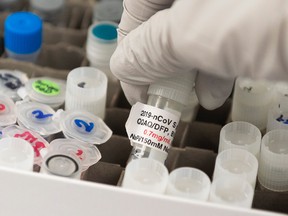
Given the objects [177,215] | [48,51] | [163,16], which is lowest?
[48,51]

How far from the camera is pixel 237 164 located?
0.93 meters

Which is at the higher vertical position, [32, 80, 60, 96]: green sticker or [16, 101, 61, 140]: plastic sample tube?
[16, 101, 61, 140]: plastic sample tube

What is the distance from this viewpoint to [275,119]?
102 centimetres

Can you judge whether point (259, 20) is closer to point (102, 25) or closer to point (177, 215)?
point (177, 215)

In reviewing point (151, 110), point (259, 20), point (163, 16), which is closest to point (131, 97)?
point (151, 110)

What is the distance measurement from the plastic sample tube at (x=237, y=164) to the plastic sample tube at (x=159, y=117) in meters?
0.08

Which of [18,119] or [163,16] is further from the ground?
[163,16]

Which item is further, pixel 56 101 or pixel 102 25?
pixel 102 25

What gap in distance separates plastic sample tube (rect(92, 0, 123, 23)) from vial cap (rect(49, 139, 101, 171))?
367 mm

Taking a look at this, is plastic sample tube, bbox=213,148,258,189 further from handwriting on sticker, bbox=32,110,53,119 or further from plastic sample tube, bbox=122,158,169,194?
handwriting on sticker, bbox=32,110,53,119

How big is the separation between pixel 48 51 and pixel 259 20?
596 millimetres

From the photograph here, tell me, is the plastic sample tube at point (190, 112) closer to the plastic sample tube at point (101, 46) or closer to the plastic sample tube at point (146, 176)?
the plastic sample tube at point (101, 46)

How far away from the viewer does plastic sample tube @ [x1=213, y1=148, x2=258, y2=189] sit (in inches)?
35.7

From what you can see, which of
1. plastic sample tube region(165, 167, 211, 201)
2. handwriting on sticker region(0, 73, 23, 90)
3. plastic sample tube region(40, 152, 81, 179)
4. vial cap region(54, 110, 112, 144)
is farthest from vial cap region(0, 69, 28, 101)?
plastic sample tube region(165, 167, 211, 201)
